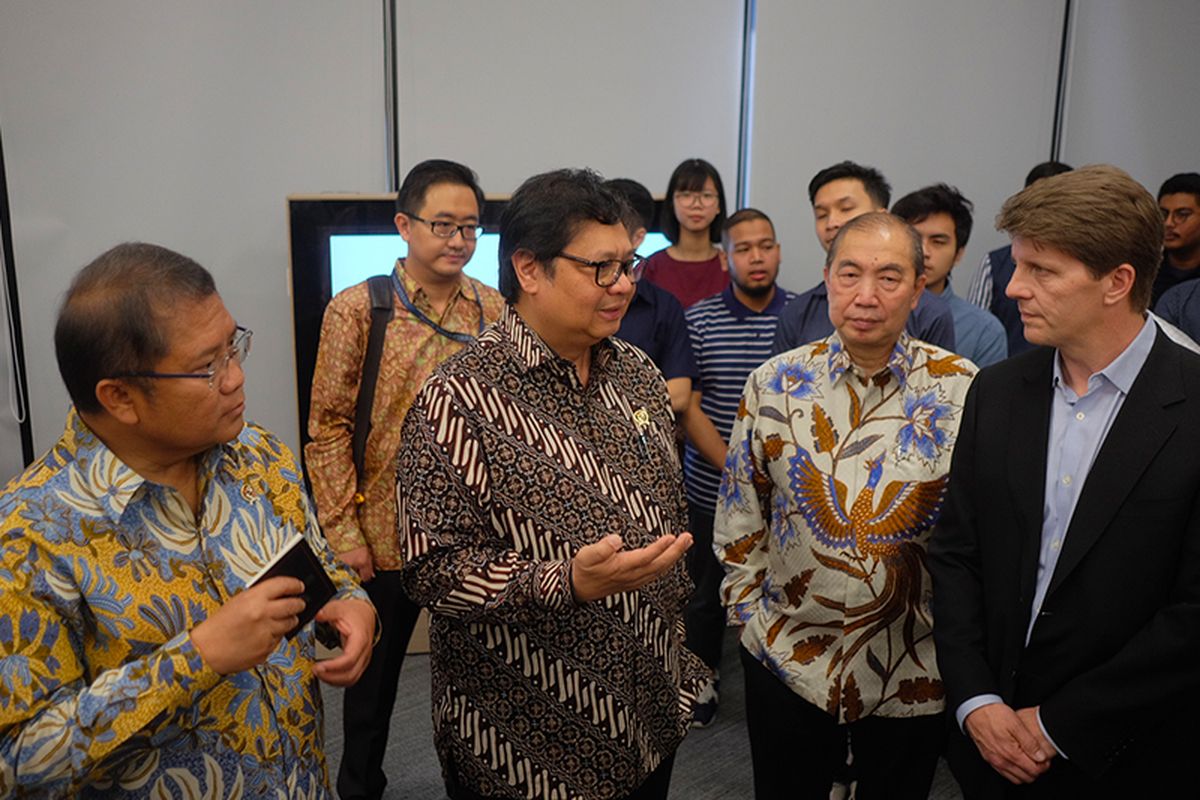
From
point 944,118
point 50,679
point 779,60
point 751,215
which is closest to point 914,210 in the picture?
point 751,215

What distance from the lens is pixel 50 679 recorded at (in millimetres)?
1104

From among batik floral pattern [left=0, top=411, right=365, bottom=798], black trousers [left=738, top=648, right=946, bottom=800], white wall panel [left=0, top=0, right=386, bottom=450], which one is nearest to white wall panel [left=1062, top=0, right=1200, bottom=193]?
white wall panel [left=0, top=0, right=386, bottom=450]

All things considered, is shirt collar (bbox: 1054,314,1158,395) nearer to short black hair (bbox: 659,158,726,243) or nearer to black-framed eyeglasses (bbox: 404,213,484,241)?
black-framed eyeglasses (bbox: 404,213,484,241)

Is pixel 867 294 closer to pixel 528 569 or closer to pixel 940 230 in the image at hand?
pixel 528 569

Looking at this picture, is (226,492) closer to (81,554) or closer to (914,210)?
(81,554)

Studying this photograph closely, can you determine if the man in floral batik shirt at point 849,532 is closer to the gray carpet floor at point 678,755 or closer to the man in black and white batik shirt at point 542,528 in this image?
the man in black and white batik shirt at point 542,528

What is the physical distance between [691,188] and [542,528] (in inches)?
97.2

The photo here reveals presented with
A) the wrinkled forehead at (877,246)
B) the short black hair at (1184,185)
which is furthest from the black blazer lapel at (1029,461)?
the short black hair at (1184,185)

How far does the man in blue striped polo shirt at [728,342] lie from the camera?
307 cm

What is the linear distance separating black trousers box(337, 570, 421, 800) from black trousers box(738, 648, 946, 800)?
39.9 inches

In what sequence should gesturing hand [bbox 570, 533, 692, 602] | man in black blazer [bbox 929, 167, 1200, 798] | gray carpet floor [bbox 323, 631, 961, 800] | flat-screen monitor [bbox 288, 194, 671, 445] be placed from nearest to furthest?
gesturing hand [bbox 570, 533, 692, 602]
man in black blazer [bbox 929, 167, 1200, 798]
gray carpet floor [bbox 323, 631, 961, 800]
flat-screen monitor [bbox 288, 194, 671, 445]

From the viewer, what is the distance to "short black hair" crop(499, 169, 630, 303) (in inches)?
60.9

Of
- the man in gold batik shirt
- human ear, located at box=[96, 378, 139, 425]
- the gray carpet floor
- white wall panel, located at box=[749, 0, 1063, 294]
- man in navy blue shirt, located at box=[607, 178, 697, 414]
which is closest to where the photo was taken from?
human ear, located at box=[96, 378, 139, 425]

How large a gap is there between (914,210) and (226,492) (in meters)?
2.42
